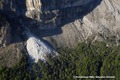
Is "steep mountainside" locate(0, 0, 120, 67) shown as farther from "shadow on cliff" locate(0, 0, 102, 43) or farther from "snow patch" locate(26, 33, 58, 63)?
"snow patch" locate(26, 33, 58, 63)

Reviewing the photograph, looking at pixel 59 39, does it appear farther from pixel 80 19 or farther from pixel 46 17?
pixel 80 19

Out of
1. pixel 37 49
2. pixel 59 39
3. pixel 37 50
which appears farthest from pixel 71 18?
pixel 37 50

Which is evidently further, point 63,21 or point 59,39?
point 63,21

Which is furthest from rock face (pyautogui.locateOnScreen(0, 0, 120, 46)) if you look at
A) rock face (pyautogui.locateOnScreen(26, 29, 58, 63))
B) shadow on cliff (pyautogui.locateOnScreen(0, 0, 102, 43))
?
rock face (pyautogui.locateOnScreen(26, 29, 58, 63))

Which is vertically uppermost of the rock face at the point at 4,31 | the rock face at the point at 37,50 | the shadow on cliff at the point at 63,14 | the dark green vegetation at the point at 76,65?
the shadow on cliff at the point at 63,14

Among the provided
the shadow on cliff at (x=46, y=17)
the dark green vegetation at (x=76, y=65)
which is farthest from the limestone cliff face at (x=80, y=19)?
the dark green vegetation at (x=76, y=65)

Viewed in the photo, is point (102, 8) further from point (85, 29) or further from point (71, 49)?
point (71, 49)

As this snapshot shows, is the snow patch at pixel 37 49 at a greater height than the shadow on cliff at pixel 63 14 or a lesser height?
lesser

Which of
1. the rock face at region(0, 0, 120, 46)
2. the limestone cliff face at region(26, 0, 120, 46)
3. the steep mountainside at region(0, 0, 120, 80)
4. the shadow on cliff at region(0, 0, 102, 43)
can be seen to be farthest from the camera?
the limestone cliff face at region(26, 0, 120, 46)

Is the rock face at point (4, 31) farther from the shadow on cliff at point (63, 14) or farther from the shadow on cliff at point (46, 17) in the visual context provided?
the shadow on cliff at point (63, 14)

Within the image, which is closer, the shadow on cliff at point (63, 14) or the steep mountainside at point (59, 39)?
the steep mountainside at point (59, 39)
